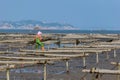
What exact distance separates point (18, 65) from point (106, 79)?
225 inches

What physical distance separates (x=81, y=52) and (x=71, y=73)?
1.84m

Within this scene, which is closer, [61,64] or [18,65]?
[18,65]

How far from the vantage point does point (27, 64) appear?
688 inches

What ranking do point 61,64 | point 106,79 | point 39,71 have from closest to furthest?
point 106,79, point 39,71, point 61,64

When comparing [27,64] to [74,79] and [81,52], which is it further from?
[81,52]

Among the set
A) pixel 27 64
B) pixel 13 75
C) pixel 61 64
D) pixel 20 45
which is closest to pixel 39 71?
pixel 13 75

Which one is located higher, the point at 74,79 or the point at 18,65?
the point at 18,65

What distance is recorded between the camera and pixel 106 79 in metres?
21.0

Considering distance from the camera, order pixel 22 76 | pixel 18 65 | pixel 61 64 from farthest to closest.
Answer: pixel 61 64
pixel 22 76
pixel 18 65

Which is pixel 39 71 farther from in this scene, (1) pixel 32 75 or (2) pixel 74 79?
(2) pixel 74 79

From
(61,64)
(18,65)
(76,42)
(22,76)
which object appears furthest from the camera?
(76,42)

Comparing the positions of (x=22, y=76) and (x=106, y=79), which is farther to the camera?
(x=22, y=76)

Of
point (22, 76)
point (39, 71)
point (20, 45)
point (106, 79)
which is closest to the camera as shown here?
point (106, 79)

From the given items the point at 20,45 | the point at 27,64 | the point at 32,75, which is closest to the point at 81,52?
the point at 32,75
